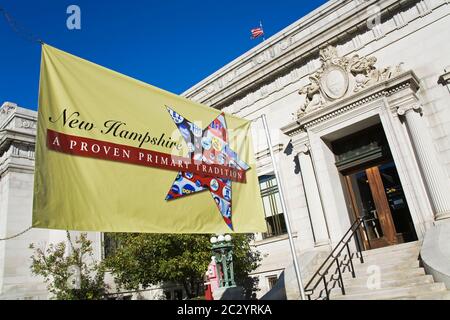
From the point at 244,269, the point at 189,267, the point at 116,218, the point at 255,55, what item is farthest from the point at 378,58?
the point at 116,218

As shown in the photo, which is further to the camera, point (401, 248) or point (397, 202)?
point (397, 202)

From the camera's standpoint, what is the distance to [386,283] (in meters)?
7.98

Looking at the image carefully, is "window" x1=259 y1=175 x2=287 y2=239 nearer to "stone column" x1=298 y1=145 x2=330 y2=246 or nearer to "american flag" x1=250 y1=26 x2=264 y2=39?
"stone column" x1=298 y1=145 x2=330 y2=246

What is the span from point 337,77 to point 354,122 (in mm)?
1875

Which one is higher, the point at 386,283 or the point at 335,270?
the point at 335,270

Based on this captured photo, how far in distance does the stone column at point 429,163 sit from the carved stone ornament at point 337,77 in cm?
147

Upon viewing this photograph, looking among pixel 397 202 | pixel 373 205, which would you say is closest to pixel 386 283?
pixel 397 202

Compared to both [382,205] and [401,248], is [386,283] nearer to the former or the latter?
[401,248]

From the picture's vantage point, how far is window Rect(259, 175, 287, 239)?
46.8 ft

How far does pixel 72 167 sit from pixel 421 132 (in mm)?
9739

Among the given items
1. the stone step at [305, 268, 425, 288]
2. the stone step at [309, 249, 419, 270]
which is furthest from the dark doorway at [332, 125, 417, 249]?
the stone step at [305, 268, 425, 288]

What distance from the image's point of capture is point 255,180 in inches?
251

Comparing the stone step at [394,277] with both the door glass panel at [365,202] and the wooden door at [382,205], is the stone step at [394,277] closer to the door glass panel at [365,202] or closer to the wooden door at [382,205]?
the wooden door at [382,205]
